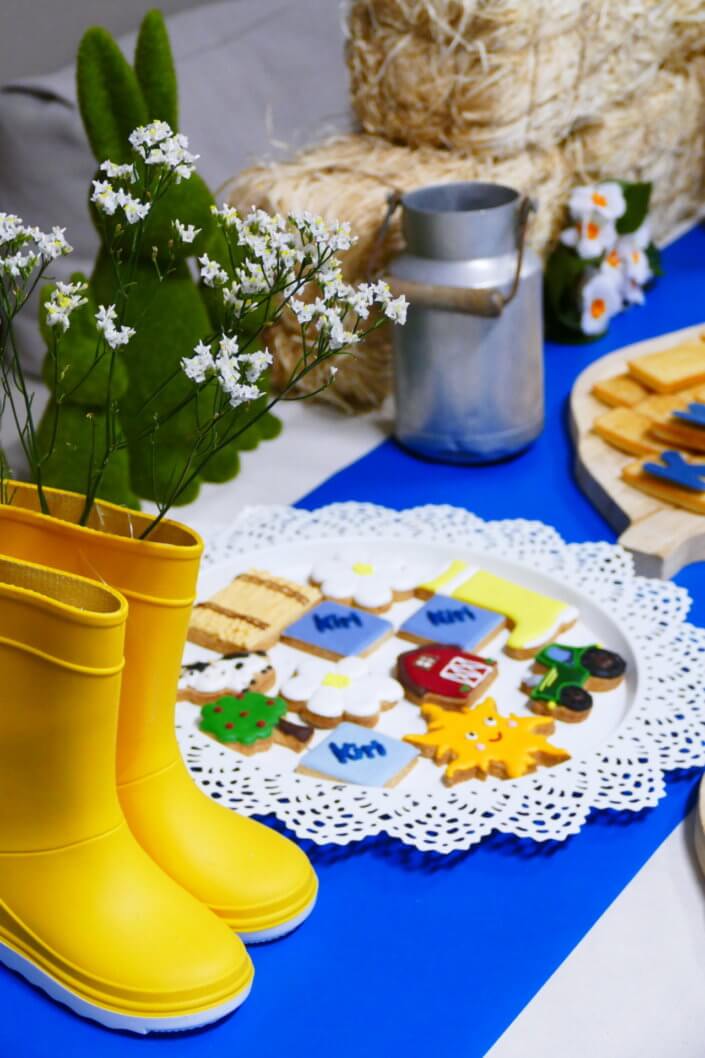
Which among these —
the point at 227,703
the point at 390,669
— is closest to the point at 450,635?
the point at 390,669

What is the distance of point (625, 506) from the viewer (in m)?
1.07

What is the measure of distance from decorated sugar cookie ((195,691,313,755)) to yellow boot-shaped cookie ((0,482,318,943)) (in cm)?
12

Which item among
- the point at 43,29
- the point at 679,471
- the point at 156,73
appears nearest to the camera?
the point at 156,73

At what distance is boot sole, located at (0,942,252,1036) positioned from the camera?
23.9 inches

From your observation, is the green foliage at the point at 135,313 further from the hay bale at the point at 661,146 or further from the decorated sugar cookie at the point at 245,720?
the hay bale at the point at 661,146

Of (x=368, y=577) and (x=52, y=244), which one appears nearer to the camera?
(x=52, y=244)

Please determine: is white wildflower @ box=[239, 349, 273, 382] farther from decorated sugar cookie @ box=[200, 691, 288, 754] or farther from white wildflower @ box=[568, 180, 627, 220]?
white wildflower @ box=[568, 180, 627, 220]

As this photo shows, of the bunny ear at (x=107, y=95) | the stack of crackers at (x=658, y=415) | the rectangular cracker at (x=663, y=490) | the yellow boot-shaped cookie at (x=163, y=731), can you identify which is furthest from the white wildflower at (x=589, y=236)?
the yellow boot-shaped cookie at (x=163, y=731)

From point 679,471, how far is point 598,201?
1.49 ft

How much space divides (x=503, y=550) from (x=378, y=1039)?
0.46m

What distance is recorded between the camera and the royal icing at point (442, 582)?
96 cm

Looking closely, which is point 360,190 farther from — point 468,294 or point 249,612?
point 249,612

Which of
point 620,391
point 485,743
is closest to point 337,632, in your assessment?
point 485,743

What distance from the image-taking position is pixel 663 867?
2.38 ft
